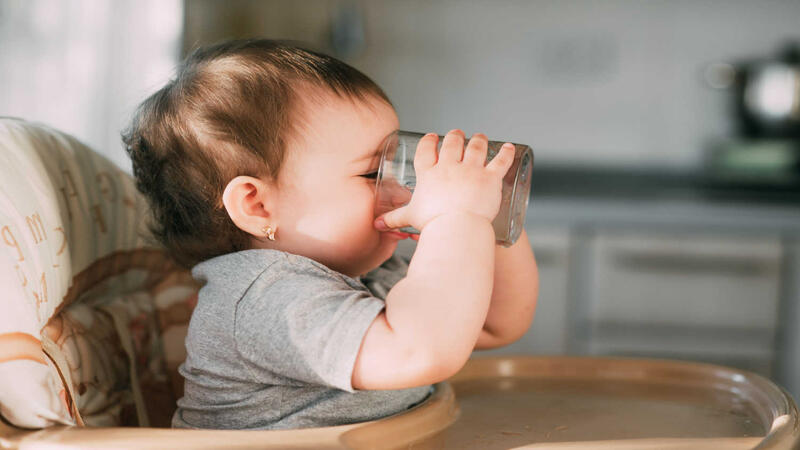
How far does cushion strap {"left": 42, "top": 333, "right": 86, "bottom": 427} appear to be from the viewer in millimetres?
720

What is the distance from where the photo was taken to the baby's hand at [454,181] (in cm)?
73

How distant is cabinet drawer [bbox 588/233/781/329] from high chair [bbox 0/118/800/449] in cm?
130

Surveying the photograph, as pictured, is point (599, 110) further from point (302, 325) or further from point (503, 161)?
point (302, 325)

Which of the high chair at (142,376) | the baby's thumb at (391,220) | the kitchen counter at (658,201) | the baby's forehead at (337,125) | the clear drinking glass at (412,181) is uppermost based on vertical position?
the baby's forehead at (337,125)

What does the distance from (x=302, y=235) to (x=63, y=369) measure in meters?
0.25

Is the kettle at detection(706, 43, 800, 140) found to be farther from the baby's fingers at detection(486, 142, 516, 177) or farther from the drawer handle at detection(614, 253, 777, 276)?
the baby's fingers at detection(486, 142, 516, 177)

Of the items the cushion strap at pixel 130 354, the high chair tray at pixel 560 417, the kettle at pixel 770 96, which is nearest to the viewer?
the high chair tray at pixel 560 417

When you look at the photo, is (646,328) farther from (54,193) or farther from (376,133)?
(54,193)

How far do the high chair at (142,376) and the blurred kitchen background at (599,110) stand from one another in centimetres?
105

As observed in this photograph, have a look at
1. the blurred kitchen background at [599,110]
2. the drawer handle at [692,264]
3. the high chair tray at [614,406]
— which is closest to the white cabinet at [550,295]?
the blurred kitchen background at [599,110]

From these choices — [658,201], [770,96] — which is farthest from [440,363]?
[770,96]

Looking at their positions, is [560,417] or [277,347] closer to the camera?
[277,347]

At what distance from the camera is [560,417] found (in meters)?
0.81

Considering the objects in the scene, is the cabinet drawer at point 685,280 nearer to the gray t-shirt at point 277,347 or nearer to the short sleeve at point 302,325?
the gray t-shirt at point 277,347
